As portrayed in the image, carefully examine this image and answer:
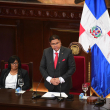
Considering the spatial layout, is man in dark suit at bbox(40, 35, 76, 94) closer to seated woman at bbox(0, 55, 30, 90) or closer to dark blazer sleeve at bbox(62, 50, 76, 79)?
dark blazer sleeve at bbox(62, 50, 76, 79)

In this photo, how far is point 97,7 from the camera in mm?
4215

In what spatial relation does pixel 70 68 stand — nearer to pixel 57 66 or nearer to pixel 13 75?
pixel 57 66

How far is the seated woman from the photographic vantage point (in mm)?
3159

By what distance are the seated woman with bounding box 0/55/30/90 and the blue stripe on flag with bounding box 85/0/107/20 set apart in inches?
78.5

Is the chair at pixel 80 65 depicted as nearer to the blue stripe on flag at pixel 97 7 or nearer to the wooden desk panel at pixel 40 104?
the wooden desk panel at pixel 40 104

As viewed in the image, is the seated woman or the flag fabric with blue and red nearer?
the seated woman

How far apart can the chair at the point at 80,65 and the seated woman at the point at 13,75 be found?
33.8 inches

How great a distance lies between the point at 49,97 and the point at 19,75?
2.90 ft

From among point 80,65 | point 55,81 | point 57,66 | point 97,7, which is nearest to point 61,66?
point 57,66

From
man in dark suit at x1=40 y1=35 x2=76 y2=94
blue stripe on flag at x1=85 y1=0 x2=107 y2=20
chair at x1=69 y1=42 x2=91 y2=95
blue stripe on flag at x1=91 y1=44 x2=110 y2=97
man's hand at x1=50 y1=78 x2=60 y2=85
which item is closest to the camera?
man's hand at x1=50 y1=78 x2=60 y2=85

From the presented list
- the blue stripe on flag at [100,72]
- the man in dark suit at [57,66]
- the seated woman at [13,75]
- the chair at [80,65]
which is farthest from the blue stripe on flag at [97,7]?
the seated woman at [13,75]

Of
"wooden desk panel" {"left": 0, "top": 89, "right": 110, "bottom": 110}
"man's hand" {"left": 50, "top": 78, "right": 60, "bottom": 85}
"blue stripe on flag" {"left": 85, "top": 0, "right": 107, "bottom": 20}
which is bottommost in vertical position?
"wooden desk panel" {"left": 0, "top": 89, "right": 110, "bottom": 110}

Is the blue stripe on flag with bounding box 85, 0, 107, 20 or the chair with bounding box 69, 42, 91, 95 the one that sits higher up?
the blue stripe on flag with bounding box 85, 0, 107, 20

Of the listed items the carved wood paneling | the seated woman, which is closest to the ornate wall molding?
the carved wood paneling
